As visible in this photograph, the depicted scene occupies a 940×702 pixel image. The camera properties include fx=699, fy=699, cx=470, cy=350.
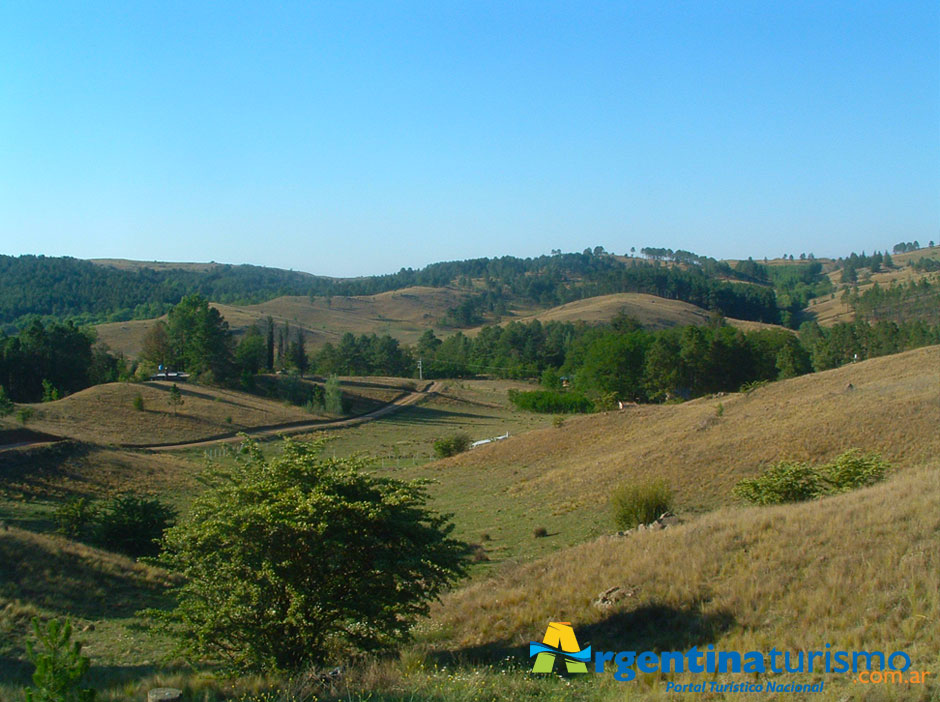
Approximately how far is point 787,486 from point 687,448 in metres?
13.1

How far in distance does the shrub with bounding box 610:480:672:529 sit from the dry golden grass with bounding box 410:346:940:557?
1146mm

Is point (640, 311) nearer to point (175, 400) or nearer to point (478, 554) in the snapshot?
point (175, 400)

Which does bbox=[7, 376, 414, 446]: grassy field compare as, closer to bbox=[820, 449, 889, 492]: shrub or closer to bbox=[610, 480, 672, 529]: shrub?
bbox=[610, 480, 672, 529]: shrub

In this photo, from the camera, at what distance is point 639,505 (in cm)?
2280

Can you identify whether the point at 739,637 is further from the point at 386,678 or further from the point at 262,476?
the point at 262,476

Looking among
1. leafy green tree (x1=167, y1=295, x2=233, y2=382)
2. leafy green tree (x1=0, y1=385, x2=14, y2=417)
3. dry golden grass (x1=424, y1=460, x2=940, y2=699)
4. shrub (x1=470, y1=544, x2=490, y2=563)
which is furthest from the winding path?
dry golden grass (x1=424, y1=460, x2=940, y2=699)

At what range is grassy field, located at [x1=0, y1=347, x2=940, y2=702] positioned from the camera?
348 inches

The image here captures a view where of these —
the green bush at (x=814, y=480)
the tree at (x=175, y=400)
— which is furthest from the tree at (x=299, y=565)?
the tree at (x=175, y=400)

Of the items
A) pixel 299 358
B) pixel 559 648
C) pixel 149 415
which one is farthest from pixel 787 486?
pixel 299 358

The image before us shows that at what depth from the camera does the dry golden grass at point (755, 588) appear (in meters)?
9.20

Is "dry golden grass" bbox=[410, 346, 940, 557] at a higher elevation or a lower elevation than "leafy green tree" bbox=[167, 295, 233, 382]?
lower

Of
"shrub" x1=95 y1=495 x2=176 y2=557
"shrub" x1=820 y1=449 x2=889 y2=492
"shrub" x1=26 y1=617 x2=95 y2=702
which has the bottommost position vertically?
"shrub" x1=95 y1=495 x2=176 y2=557

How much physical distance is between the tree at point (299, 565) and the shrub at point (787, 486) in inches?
506
